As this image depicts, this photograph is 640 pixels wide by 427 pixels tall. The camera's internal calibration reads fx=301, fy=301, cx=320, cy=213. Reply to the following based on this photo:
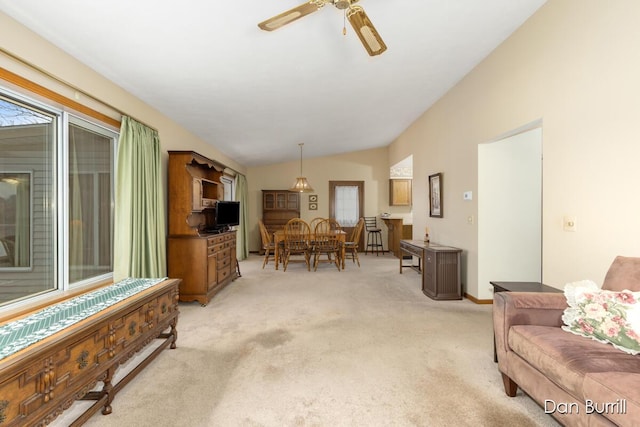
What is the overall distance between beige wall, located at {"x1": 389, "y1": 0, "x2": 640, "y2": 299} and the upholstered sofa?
Result: 500 millimetres

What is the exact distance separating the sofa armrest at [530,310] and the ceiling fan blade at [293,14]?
214cm

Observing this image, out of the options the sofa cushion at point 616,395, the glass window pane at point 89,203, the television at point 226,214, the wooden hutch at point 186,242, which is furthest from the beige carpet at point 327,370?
the television at point 226,214

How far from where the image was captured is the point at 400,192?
28.6 ft

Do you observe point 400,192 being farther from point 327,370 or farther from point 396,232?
point 327,370

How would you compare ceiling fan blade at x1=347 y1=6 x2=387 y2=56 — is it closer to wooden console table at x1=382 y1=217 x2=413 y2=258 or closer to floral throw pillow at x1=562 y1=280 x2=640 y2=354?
floral throw pillow at x1=562 y1=280 x2=640 y2=354

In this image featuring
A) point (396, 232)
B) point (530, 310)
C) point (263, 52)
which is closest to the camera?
point (530, 310)

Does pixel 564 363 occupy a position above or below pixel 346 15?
below

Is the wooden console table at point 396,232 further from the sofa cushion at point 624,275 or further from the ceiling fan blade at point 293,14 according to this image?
the ceiling fan blade at point 293,14

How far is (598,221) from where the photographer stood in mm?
2232

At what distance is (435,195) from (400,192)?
3.68 m

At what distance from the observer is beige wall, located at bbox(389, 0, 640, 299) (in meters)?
2.03

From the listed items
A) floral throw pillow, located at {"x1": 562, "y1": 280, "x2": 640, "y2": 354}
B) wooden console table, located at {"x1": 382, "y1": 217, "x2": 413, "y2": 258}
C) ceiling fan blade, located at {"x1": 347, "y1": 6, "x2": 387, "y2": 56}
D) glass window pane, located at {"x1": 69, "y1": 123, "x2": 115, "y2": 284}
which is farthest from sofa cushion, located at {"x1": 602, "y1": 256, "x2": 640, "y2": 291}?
wooden console table, located at {"x1": 382, "y1": 217, "x2": 413, "y2": 258}

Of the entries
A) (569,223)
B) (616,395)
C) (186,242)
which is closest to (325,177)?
(186,242)

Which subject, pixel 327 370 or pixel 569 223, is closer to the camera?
pixel 327 370
